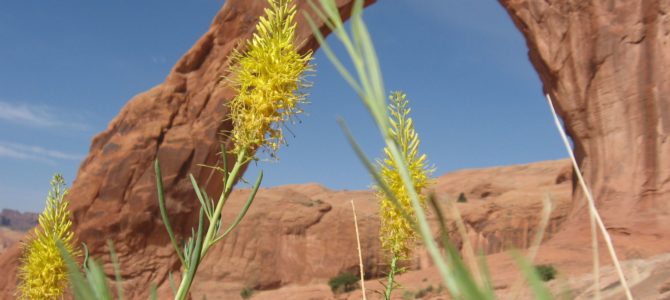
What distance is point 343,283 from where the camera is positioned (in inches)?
838

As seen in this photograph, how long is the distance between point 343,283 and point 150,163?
1149 centimetres

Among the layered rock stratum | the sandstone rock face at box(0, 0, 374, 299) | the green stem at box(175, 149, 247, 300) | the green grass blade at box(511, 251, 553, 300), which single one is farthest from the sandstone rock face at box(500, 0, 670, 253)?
the green grass blade at box(511, 251, 553, 300)

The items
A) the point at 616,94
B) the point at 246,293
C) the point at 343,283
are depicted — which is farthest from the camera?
the point at 246,293

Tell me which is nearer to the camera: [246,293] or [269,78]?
[269,78]

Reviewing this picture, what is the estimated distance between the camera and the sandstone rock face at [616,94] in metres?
10.8

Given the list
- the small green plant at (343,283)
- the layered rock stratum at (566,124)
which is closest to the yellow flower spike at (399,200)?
the layered rock stratum at (566,124)

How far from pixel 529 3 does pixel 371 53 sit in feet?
43.6

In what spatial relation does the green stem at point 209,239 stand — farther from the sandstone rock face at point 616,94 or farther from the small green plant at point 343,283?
the small green plant at point 343,283

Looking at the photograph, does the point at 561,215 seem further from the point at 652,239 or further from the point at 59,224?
the point at 59,224

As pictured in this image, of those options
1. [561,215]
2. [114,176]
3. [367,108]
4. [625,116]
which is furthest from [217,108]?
[561,215]

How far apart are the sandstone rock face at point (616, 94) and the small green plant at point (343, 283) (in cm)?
1057

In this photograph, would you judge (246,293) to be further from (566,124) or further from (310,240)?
(566,124)

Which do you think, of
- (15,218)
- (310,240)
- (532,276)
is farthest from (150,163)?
(15,218)

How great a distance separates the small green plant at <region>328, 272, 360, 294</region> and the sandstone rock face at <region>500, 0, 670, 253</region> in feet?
34.7
